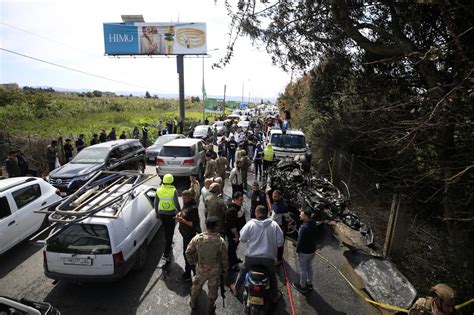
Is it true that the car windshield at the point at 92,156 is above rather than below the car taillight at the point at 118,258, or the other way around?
above

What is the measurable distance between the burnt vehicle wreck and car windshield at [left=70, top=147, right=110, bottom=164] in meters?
6.48

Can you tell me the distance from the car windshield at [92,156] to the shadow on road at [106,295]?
6.25 meters

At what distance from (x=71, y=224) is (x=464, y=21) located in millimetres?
7427

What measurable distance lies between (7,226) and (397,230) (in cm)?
814

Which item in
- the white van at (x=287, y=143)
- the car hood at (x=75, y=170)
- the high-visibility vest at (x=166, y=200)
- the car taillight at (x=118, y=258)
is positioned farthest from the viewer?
the white van at (x=287, y=143)

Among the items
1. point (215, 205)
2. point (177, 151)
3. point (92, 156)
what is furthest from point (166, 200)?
point (92, 156)

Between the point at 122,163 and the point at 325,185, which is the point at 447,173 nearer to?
the point at 325,185

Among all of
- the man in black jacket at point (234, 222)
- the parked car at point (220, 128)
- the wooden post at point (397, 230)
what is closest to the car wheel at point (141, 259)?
the man in black jacket at point (234, 222)

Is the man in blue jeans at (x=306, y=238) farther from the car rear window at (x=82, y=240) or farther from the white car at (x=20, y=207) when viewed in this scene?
the white car at (x=20, y=207)

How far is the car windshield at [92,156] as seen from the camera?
430 inches

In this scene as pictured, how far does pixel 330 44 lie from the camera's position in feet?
25.8

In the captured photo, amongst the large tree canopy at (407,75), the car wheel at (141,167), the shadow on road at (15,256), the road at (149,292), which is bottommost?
the shadow on road at (15,256)

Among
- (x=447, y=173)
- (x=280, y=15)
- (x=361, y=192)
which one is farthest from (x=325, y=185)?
(x=280, y=15)

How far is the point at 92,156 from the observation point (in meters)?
11.2
